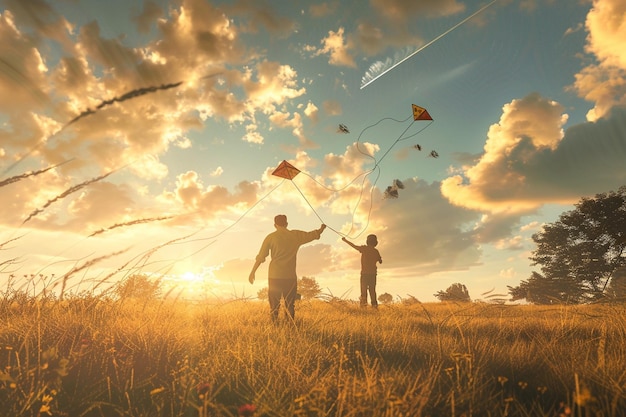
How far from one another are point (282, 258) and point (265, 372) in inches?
Answer: 202

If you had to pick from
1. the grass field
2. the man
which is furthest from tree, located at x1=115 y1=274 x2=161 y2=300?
the man

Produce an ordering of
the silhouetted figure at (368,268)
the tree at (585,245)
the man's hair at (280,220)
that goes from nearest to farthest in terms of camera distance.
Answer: the man's hair at (280,220) < the silhouetted figure at (368,268) < the tree at (585,245)

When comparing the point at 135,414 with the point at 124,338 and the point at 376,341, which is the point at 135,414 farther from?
the point at 376,341

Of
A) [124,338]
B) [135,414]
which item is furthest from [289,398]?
[124,338]

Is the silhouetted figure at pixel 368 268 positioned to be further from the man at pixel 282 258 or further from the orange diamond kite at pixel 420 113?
the orange diamond kite at pixel 420 113

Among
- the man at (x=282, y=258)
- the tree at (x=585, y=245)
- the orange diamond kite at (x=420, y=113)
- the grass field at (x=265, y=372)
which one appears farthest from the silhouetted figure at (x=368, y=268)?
the tree at (x=585, y=245)

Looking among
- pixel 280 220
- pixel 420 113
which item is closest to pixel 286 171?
pixel 280 220

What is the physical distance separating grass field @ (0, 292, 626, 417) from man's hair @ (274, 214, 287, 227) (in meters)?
3.38

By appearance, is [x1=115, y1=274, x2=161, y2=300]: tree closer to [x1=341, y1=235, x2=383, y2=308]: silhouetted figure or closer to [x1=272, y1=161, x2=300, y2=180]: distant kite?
[x1=272, y1=161, x2=300, y2=180]: distant kite

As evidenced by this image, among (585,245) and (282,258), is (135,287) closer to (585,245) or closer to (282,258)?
(282,258)

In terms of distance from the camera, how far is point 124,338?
471 centimetres

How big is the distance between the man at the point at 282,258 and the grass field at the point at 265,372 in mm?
2561

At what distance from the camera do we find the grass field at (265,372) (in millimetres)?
2988

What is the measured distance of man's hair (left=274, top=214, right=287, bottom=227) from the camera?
30.3 ft
